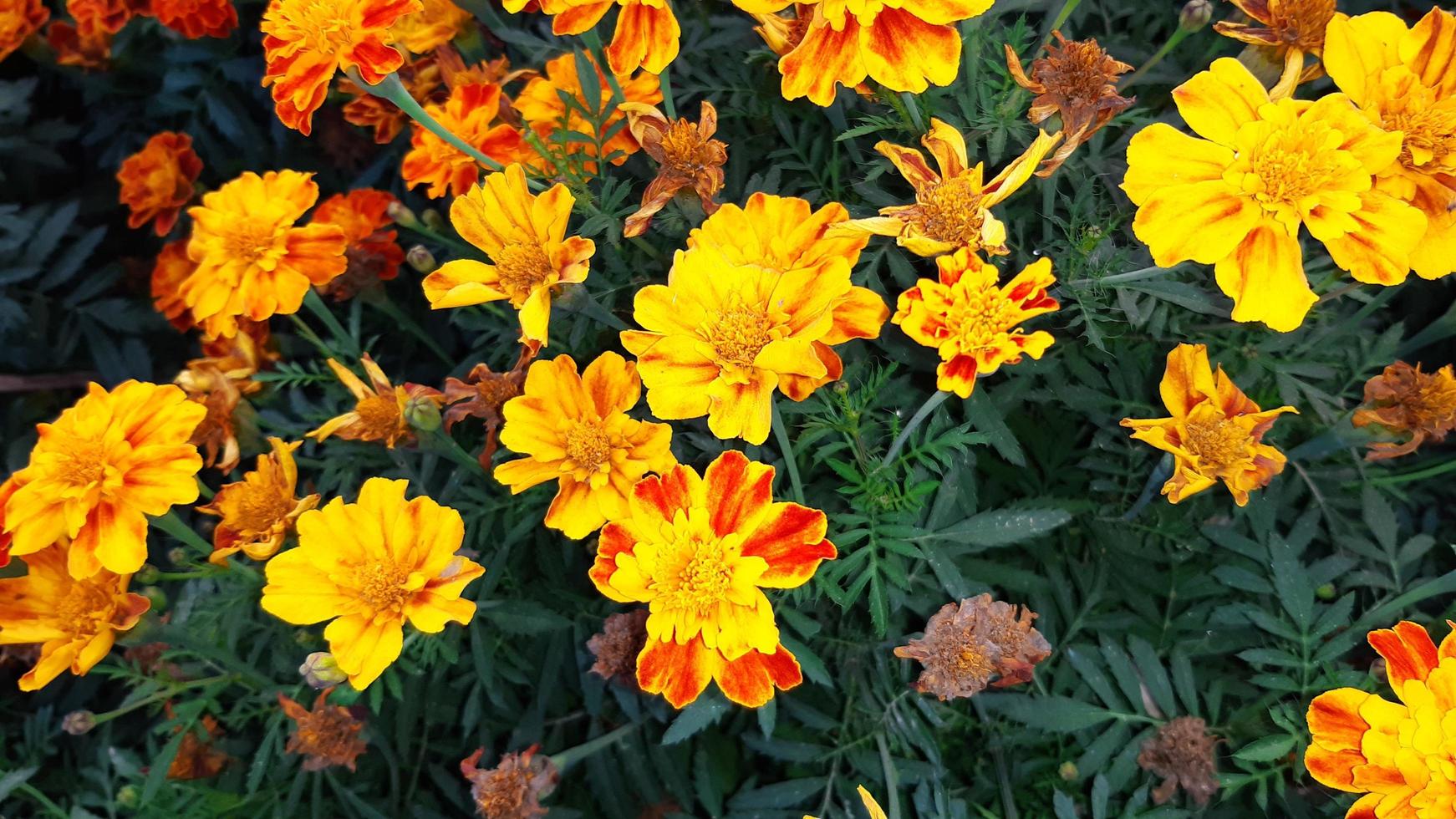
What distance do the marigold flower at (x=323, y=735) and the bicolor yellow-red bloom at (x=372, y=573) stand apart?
19 centimetres

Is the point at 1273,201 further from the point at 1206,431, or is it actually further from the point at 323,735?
the point at 323,735

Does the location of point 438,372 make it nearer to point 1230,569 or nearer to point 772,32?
point 772,32

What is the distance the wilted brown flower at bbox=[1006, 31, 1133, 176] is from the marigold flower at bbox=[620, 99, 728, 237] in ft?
0.95

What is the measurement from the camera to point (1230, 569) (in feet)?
3.78

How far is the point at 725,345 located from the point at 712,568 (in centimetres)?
19

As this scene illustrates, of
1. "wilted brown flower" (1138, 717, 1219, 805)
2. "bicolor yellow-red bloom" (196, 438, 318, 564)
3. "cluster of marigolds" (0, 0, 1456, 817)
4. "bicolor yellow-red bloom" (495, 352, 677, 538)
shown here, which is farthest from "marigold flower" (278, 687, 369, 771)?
"wilted brown flower" (1138, 717, 1219, 805)

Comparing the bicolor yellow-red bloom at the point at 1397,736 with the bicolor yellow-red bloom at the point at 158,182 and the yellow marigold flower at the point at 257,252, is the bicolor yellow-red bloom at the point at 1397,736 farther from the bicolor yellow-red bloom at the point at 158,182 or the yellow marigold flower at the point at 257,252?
the bicolor yellow-red bloom at the point at 158,182

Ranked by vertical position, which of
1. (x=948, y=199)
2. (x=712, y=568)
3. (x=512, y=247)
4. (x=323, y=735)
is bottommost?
(x=323, y=735)

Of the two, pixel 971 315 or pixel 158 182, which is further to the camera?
pixel 158 182


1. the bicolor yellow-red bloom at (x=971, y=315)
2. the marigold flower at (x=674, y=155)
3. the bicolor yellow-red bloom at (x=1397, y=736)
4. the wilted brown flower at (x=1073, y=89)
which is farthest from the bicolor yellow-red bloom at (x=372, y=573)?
the bicolor yellow-red bloom at (x=1397, y=736)

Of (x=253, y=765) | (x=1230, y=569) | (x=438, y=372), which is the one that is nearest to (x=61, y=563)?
(x=253, y=765)

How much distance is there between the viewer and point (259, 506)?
117 centimetres

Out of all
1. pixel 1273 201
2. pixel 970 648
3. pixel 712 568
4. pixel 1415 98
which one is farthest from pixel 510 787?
pixel 1415 98

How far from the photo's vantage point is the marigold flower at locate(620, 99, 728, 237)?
102 centimetres
